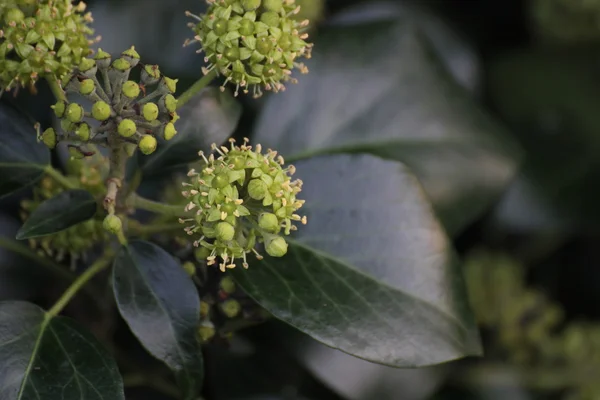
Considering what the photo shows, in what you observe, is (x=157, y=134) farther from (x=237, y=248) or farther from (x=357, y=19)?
(x=357, y=19)

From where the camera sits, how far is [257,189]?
35.8 inches

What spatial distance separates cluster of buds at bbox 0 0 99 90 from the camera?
944 mm

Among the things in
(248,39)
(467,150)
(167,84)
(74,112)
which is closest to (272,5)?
(248,39)

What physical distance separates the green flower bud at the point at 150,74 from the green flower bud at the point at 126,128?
0.06 meters

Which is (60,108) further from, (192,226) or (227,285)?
(227,285)

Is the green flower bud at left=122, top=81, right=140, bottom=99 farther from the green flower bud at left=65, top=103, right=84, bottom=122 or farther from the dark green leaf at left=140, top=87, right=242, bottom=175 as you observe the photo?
the dark green leaf at left=140, top=87, right=242, bottom=175

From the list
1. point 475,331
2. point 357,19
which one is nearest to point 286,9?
point 475,331

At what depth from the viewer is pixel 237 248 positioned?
923 millimetres

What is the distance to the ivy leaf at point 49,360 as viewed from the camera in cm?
90

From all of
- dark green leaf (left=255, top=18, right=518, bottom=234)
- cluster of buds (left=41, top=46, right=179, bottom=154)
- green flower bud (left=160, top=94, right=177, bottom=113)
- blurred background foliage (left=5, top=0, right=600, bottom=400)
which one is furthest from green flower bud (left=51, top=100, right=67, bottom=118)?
dark green leaf (left=255, top=18, right=518, bottom=234)

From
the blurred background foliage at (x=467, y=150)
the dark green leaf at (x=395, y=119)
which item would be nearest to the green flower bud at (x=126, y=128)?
the blurred background foliage at (x=467, y=150)

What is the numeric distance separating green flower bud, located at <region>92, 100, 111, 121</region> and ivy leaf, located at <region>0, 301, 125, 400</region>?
271mm

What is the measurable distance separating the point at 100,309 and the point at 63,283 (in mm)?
74

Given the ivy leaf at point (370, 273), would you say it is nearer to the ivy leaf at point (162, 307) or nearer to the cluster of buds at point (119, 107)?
the ivy leaf at point (162, 307)
